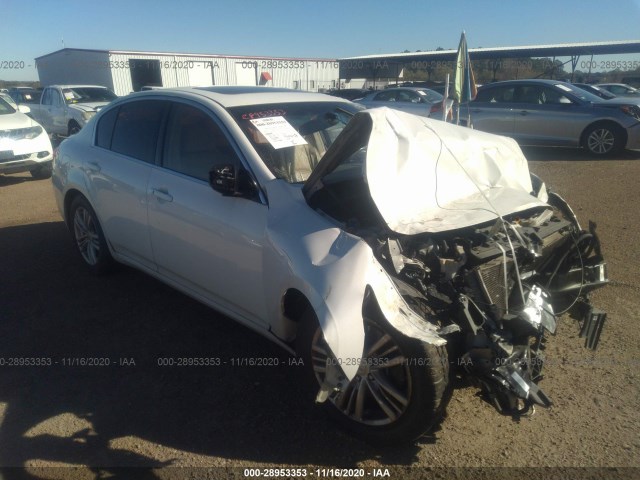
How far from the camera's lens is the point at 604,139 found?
10383 mm

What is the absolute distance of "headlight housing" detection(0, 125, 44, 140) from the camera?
930 cm

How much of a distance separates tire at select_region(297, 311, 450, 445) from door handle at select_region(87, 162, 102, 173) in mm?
2647

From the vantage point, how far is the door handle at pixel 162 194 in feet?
11.5

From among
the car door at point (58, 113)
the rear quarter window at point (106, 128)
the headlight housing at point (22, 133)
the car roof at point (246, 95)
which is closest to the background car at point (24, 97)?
the car door at point (58, 113)

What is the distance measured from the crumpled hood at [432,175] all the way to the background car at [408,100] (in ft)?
30.2

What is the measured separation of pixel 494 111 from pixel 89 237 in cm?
948

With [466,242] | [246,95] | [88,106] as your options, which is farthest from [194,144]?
[88,106]

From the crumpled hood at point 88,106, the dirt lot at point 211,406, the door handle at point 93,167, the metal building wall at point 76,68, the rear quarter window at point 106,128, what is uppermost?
the rear quarter window at point 106,128

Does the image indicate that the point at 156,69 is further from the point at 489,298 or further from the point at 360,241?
the point at 489,298

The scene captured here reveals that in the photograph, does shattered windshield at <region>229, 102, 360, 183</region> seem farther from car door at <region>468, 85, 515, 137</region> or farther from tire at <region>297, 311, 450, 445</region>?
car door at <region>468, 85, 515, 137</region>

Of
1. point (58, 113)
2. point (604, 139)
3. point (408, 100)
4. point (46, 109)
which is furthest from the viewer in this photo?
point (46, 109)

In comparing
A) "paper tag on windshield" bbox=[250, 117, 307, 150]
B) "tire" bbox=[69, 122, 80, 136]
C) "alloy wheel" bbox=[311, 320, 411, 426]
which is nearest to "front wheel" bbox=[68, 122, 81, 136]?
"tire" bbox=[69, 122, 80, 136]

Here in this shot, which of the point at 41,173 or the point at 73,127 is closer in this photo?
the point at 41,173

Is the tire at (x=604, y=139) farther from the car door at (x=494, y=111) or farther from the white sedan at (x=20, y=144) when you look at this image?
the white sedan at (x=20, y=144)
